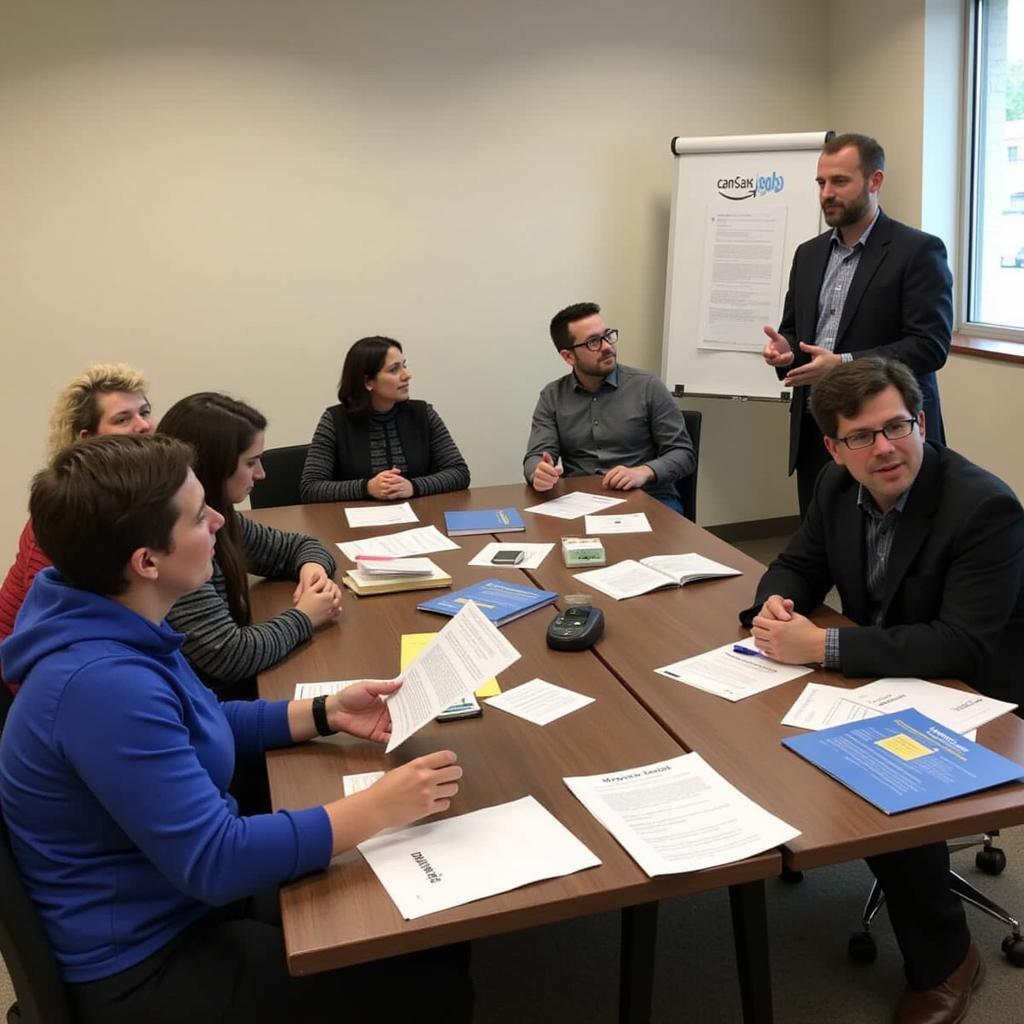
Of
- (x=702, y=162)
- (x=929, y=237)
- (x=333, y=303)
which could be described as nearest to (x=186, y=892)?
(x=929, y=237)

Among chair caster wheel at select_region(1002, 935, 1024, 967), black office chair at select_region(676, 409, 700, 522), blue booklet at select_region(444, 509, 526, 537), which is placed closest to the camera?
chair caster wheel at select_region(1002, 935, 1024, 967)

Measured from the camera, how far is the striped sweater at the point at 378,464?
10.9ft

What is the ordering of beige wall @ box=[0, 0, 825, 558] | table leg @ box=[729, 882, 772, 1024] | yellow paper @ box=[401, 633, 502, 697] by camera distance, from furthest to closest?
beige wall @ box=[0, 0, 825, 558] → yellow paper @ box=[401, 633, 502, 697] → table leg @ box=[729, 882, 772, 1024]

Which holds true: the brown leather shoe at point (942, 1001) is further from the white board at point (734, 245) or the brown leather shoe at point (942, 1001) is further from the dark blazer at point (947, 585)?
the white board at point (734, 245)

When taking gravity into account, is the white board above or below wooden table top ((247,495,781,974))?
above

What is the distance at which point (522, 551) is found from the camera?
2564mm

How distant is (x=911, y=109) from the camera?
4.23 m

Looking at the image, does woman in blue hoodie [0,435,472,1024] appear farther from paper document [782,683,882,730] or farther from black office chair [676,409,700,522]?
black office chair [676,409,700,522]

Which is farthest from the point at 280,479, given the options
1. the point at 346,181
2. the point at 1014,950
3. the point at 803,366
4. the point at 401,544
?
the point at 1014,950

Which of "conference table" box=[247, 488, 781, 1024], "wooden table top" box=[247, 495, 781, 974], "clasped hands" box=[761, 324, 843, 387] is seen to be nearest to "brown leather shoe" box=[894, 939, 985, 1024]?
"conference table" box=[247, 488, 781, 1024]

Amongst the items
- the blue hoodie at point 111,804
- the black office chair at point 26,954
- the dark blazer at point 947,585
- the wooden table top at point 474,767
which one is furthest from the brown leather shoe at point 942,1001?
the black office chair at point 26,954

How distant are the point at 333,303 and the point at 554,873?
3.60 m

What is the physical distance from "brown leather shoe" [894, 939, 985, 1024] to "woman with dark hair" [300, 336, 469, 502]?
208 cm

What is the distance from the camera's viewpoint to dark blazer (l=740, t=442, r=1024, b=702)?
5.57ft
